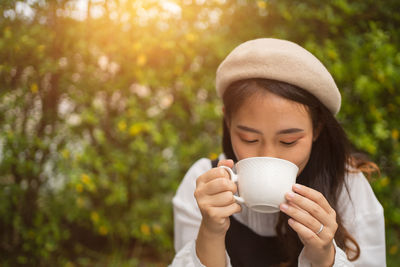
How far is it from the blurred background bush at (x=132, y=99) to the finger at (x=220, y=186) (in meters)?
1.24

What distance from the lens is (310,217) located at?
116cm

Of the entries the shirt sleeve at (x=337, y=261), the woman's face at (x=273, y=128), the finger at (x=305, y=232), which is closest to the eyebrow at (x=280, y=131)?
the woman's face at (x=273, y=128)

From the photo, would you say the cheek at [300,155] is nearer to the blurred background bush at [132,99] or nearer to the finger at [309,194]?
the finger at [309,194]

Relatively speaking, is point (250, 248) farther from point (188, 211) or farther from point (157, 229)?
point (157, 229)

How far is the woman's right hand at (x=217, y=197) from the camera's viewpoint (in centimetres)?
117

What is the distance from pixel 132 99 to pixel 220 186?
137cm

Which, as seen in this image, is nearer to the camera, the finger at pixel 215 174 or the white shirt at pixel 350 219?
the finger at pixel 215 174

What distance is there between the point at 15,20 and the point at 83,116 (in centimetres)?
70

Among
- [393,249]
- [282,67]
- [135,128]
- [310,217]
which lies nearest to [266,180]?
[310,217]

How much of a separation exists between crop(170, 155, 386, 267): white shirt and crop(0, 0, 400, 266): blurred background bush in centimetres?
69

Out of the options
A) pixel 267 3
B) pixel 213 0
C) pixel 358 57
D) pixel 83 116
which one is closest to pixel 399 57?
pixel 358 57

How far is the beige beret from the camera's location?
1.30 meters

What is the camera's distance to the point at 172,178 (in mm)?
2568

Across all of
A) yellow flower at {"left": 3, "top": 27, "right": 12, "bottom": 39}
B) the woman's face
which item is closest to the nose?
the woman's face
